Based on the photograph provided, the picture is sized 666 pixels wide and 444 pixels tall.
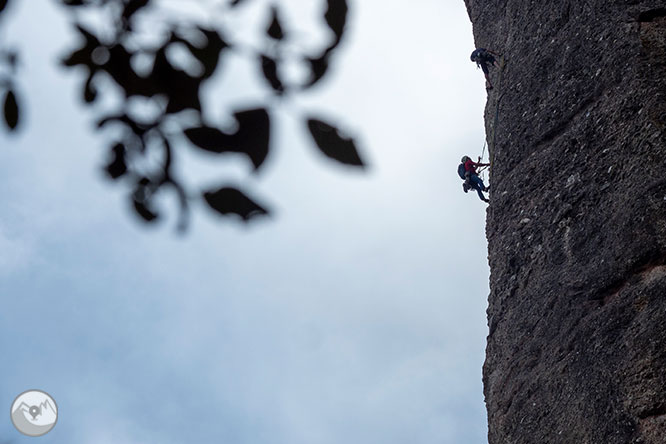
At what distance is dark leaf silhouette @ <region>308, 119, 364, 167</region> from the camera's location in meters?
2.14

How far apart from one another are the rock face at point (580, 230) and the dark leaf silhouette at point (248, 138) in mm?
5271

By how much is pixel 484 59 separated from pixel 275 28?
30.1 feet

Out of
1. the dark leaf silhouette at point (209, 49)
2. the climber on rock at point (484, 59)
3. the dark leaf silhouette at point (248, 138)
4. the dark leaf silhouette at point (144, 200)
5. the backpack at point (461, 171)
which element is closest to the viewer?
the dark leaf silhouette at point (248, 138)

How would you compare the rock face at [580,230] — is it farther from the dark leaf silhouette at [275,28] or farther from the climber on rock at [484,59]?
the dark leaf silhouette at [275,28]

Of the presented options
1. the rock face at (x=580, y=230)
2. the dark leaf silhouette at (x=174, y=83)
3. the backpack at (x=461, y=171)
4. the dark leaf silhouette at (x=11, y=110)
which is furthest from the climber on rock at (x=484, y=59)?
the dark leaf silhouette at (x=174, y=83)

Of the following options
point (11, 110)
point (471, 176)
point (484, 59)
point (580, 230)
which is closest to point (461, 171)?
point (471, 176)

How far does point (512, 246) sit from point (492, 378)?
1.27 meters

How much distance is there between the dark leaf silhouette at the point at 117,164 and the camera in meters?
2.40

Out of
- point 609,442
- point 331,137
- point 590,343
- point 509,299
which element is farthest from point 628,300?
point 331,137

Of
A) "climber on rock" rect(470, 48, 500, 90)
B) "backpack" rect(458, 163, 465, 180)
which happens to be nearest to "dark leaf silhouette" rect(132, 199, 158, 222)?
"climber on rock" rect(470, 48, 500, 90)

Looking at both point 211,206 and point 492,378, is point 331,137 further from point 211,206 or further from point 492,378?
point 492,378

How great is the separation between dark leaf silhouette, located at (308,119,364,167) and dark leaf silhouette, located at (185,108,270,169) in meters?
0.11

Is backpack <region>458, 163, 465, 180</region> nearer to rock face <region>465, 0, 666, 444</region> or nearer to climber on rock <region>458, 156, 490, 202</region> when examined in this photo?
climber on rock <region>458, 156, 490, 202</region>

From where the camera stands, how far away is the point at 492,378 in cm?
909
